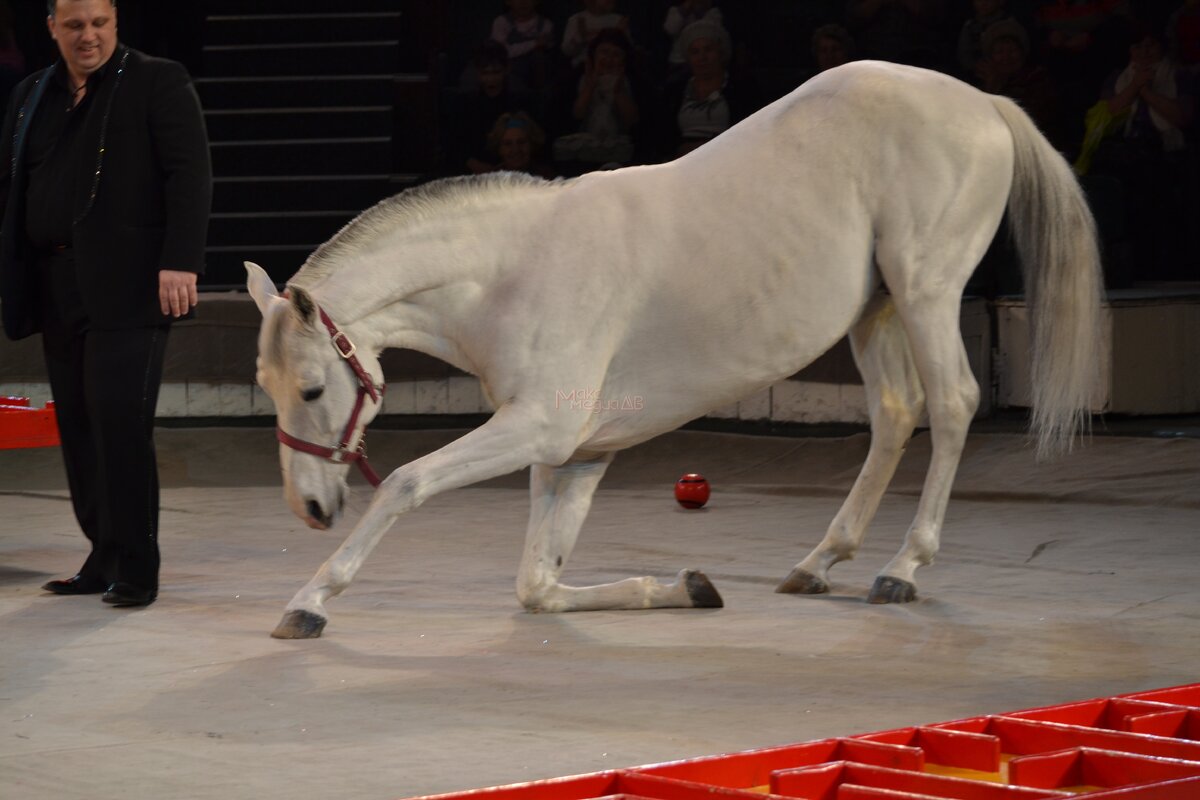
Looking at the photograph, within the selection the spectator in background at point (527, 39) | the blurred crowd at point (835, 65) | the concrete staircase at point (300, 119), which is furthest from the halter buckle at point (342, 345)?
the spectator in background at point (527, 39)

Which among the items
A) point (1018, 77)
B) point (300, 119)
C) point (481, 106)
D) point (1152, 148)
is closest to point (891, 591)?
point (1018, 77)

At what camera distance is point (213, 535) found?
604 cm

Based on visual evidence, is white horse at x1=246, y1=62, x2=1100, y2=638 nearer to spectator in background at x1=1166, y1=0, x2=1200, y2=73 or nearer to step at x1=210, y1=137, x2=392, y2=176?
spectator in background at x1=1166, y1=0, x2=1200, y2=73

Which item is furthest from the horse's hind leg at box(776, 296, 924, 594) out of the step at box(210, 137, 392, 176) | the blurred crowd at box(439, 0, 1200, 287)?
the step at box(210, 137, 392, 176)

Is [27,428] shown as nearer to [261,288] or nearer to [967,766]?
[261,288]

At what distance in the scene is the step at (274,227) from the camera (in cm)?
Result: 1052

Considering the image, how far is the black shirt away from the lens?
4.70 meters

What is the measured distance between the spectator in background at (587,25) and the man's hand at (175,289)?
20.1 ft

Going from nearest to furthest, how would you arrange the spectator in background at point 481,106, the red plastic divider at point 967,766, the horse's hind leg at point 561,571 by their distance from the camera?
the red plastic divider at point 967,766 < the horse's hind leg at point 561,571 < the spectator in background at point 481,106

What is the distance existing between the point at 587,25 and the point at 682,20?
0.57 meters

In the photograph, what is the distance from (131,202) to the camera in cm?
467

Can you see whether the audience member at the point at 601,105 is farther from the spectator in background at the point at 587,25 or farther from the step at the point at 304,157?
the step at the point at 304,157

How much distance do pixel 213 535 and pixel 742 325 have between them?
232 cm

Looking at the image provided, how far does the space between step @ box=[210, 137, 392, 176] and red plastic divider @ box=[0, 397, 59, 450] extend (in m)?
5.71
